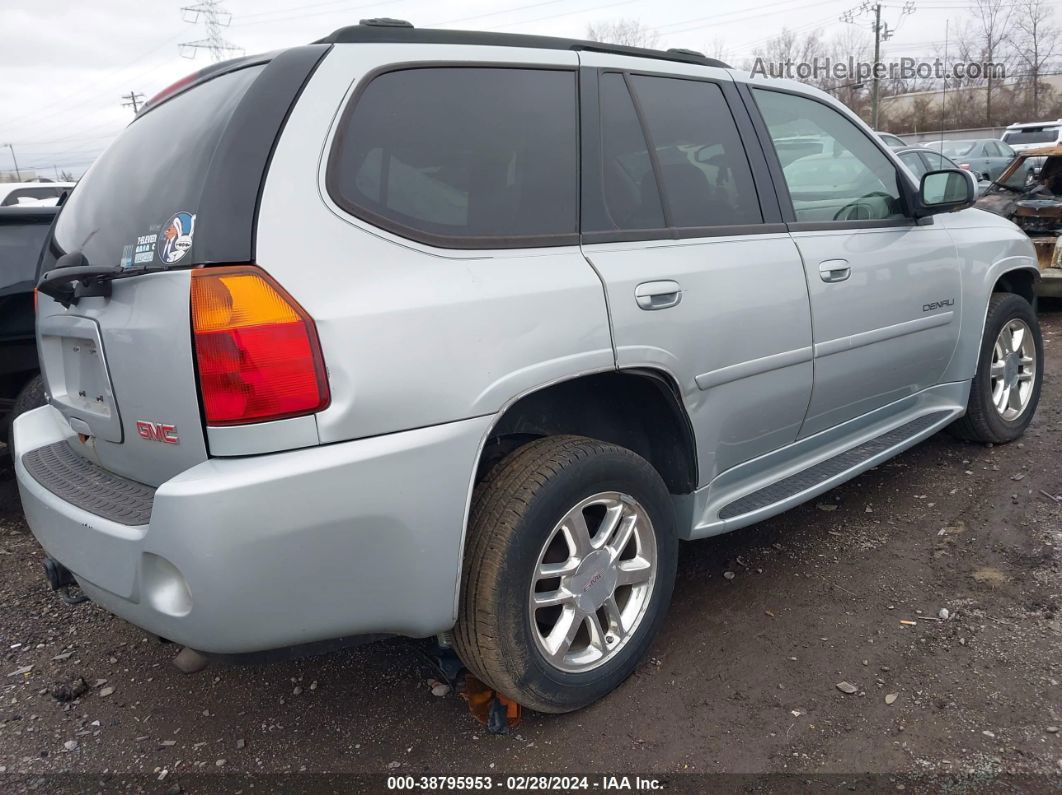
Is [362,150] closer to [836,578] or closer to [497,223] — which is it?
[497,223]

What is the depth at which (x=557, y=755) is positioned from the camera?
2221mm

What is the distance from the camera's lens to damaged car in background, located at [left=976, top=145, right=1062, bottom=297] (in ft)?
24.6

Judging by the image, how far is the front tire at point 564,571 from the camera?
6.75ft

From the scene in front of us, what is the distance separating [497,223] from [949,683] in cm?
194

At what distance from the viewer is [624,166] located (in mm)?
2502

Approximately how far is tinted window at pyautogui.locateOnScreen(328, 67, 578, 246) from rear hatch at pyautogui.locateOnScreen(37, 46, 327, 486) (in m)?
0.20

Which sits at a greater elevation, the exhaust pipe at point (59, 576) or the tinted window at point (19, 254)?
the tinted window at point (19, 254)

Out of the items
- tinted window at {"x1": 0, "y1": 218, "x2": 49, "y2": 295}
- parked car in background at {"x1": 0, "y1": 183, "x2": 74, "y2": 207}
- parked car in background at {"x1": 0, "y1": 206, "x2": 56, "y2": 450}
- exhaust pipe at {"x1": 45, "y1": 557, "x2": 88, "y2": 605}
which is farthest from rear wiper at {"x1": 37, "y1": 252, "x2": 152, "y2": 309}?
parked car in background at {"x1": 0, "y1": 183, "x2": 74, "y2": 207}

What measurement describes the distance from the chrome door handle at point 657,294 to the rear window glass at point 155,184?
116 centimetres

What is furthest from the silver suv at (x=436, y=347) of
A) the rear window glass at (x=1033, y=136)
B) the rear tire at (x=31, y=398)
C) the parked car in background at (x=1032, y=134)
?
the rear window glass at (x=1033, y=136)

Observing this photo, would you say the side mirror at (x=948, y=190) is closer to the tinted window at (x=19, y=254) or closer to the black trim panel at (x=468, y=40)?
the black trim panel at (x=468, y=40)

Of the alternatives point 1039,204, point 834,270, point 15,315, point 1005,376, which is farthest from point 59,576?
point 1039,204

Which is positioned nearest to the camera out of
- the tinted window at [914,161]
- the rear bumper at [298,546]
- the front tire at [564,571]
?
the rear bumper at [298,546]

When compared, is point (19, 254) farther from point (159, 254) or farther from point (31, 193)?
point (31, 193)
